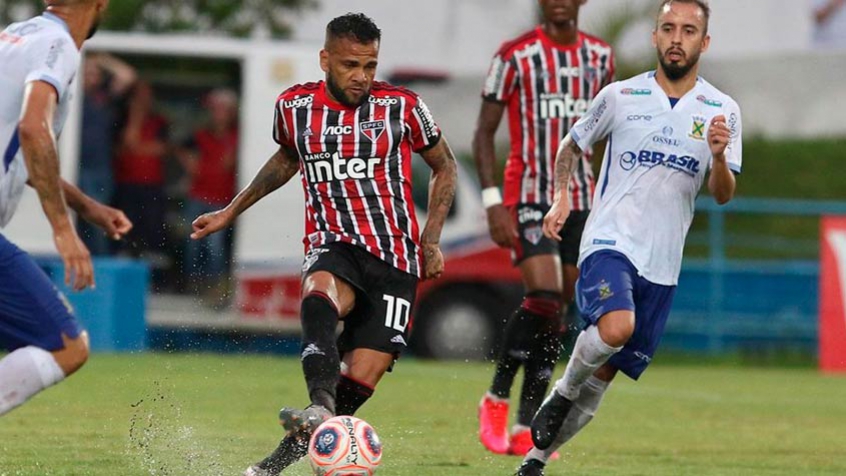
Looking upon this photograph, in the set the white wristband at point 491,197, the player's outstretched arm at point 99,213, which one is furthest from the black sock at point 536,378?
the player's outstretched arm at point 99,213

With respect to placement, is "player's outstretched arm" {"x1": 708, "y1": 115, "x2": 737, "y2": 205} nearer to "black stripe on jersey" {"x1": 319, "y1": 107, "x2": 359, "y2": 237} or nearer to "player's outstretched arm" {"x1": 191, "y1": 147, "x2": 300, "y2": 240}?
"black stripe on jersey" {"x1": 319, "y1": 107, "x2": 359, "y2": 237}

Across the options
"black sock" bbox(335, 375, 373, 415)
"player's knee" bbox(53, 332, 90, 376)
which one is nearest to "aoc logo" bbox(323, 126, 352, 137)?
"black sock" bbox(335, 375, 373, 415)

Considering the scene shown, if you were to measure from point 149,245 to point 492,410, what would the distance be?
9.85 m

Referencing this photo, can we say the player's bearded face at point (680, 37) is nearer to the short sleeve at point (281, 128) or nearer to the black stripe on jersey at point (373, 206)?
the black stripe on jersey at point (373, 206)

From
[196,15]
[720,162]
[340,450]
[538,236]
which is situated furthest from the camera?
[196,15]

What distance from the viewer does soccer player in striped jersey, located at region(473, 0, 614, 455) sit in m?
9.77

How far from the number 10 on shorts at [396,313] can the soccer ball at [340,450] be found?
0.80 m

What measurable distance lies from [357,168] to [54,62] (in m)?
1.68

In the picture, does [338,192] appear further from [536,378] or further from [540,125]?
[540,125]

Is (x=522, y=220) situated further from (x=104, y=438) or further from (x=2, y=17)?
(x=2, y=17)

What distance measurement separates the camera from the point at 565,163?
809 centimetres

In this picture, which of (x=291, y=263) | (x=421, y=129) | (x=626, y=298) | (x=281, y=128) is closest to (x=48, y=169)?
(x=281, y=128)

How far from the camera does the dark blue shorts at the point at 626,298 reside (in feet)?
25.1

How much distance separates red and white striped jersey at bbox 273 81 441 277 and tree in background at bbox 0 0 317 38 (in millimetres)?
13904
